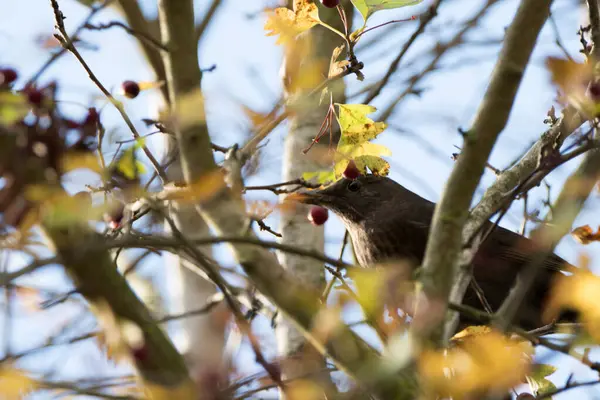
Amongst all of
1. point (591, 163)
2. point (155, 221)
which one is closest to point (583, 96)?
point (591, 163)

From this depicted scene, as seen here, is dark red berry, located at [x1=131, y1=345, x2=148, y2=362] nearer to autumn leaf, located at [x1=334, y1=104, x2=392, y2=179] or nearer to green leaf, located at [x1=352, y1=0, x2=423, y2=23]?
autumn leaf, located at [x1=334, y1=104, x2=392, y2=179]

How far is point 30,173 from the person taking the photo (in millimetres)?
2281

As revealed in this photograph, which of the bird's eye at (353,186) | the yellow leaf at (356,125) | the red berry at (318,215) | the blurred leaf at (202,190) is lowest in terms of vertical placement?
the blurred leaf at (202,190)

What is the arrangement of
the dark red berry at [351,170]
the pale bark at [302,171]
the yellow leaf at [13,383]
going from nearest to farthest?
the yellow leaf at [13,383] → the dark red berry at [351,170] → the pale bark at [302,171]

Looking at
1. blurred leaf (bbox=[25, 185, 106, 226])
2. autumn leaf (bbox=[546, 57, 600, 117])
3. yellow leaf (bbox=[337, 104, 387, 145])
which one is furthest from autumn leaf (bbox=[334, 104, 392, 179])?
blurred leaf (bbox=[25, 185, 106, 226])

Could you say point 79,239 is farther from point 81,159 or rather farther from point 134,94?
point 134,94

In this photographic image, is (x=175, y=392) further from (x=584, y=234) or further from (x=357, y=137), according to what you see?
(x=584, y=234)

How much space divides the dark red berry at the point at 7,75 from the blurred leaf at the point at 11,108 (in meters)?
0.45

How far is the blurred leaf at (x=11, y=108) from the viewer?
2223 mm

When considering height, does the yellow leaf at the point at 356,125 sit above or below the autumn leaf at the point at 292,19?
below

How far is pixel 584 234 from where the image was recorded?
3.79 meters

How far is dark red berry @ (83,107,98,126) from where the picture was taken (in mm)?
2714

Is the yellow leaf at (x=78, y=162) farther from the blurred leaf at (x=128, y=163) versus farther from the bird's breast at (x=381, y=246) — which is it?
the bird's breast at (x=381, y=246)

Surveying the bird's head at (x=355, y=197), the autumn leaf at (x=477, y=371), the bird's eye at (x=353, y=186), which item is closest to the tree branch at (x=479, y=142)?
the autumn leaf at (x=477, y=371)
